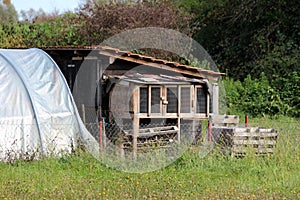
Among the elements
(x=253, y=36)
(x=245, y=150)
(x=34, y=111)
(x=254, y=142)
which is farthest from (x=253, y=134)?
(x=253, y=36)

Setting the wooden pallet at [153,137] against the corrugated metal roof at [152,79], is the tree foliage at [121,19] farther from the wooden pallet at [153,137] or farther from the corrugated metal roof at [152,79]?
the wooden pallet at [153,137]

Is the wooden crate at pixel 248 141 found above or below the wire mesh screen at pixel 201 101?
below

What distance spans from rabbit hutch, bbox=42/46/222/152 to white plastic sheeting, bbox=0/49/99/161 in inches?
40.2

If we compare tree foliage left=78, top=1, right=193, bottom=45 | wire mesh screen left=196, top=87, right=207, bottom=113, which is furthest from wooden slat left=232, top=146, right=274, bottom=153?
tree foliage left=78, top=1, right=193, bottom=45

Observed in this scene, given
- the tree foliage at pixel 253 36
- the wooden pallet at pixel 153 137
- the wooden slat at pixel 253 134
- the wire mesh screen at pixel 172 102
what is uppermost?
the tree foliage at pixel 253 36

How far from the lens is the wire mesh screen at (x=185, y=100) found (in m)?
13.5

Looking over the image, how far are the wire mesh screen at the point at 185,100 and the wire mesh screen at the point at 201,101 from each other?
371 mm

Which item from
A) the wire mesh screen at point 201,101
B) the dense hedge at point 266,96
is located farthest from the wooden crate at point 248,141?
the dense hedge at point 266,96

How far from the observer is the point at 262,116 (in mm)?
20484

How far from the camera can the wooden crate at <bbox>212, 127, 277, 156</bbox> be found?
35.0 ft

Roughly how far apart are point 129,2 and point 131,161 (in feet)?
58.7

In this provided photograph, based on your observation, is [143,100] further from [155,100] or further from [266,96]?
[266,96]

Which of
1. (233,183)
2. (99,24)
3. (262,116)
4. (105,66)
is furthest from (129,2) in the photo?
(233,183)

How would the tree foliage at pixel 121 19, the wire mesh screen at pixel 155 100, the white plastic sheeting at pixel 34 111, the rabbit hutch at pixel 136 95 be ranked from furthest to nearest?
the tree foliage at pixel 121 19
the wire mesh screen at pixel 155 100
the rabbit hutch at pixel 136 95
the white plastic sheeting at pixel 34 111
